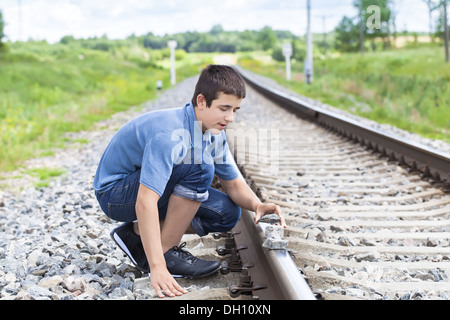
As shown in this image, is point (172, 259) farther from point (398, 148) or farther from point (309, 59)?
point (309, 59)

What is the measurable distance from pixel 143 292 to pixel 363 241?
132cm

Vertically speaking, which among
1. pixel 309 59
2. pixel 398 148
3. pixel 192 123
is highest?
pixel 309 59

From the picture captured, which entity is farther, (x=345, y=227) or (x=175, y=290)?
(x=345, y=227)

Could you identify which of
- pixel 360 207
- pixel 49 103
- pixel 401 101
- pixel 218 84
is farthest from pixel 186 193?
pixel 49 103

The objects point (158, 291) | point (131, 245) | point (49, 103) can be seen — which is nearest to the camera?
point (158, 291)

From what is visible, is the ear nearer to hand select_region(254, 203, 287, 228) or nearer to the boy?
the boy

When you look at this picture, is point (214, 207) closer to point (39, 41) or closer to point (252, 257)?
point (252, 257)

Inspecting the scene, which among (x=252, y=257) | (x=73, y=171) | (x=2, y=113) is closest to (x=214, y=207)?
(x=252, y=257)

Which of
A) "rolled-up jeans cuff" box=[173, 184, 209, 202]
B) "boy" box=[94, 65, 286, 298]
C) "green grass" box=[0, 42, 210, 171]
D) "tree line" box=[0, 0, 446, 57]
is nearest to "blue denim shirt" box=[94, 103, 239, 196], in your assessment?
"boy" box=[94, 65, 286, 298]

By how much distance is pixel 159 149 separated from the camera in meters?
2.36

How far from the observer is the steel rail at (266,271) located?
6.85ft

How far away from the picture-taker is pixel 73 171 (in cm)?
584

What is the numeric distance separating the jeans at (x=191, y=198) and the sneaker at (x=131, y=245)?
0.07 m

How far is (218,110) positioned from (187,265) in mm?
770
